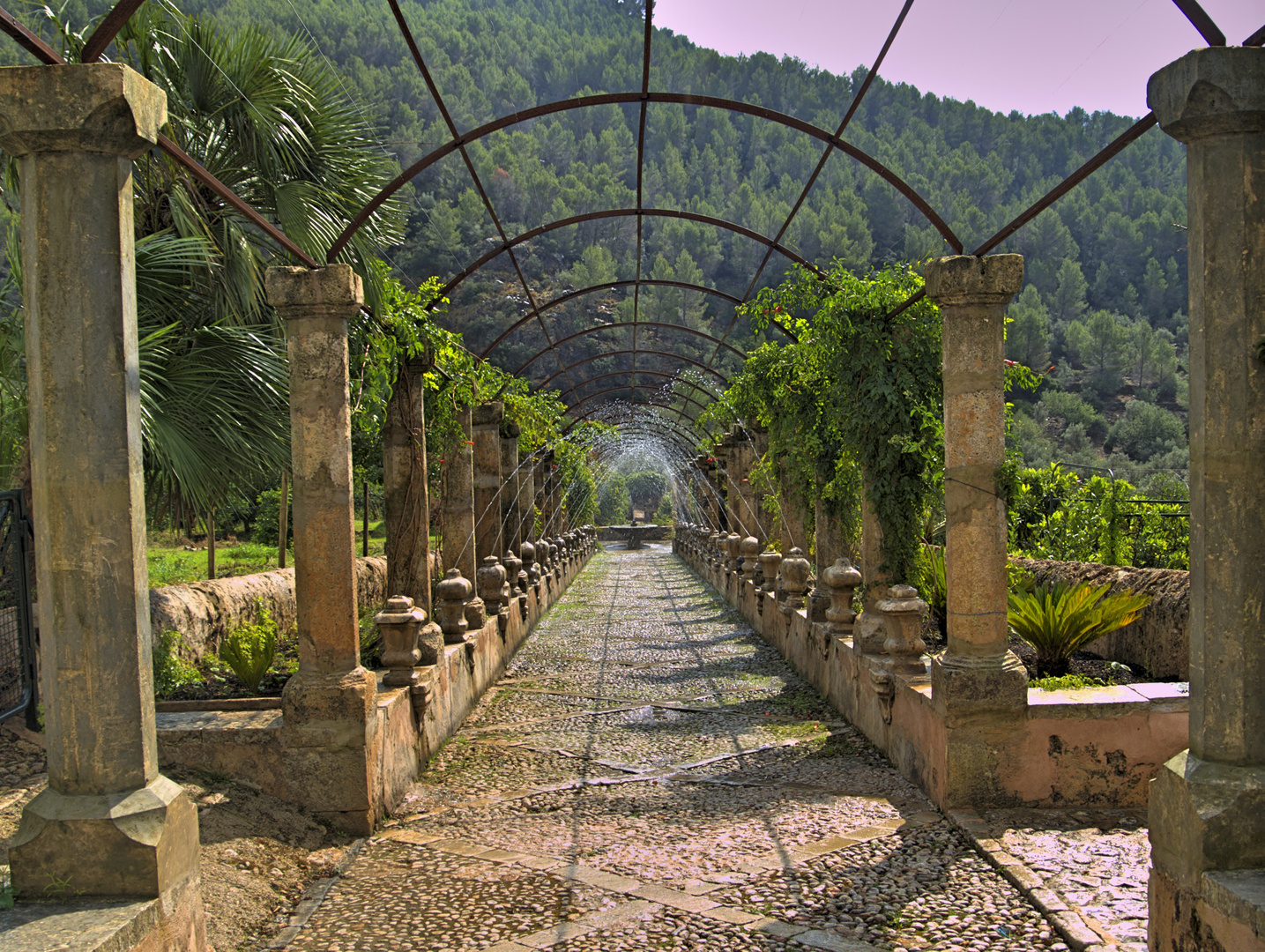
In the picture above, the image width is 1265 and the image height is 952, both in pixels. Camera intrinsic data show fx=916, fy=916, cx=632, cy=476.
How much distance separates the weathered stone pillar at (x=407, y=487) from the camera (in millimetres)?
6496

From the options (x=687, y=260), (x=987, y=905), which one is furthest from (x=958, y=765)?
(x=687, y=260)

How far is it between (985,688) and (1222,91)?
270cm

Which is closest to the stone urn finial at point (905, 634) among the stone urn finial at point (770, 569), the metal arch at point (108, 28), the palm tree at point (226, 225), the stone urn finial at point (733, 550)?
the palm tree at point (226, 225)

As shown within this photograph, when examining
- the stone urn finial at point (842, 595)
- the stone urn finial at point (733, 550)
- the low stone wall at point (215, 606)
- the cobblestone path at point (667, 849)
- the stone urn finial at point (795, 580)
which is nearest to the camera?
the cobblestone path at point (667, 849)

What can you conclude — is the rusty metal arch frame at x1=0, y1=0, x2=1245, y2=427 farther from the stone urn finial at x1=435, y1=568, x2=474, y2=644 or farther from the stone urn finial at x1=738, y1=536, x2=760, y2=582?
the stone urn finial at x1=738, y1=536, x2=760, y2=582

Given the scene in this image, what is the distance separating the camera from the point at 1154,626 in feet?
18.6

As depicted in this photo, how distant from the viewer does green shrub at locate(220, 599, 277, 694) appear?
5730 millimetres

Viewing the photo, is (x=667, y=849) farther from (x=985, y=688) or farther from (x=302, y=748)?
(x=302, y=748)

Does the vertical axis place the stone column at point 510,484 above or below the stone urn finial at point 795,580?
above

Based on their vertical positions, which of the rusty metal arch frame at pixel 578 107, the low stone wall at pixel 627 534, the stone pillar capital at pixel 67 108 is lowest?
the low stone wall at pixel 627 534

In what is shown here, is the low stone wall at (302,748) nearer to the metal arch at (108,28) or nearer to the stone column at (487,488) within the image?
the metal arch at (108,28)

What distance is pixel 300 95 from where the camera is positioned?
6.96m

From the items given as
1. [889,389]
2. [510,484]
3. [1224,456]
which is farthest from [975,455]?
[510,484]

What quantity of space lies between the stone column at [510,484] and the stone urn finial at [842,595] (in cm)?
594
